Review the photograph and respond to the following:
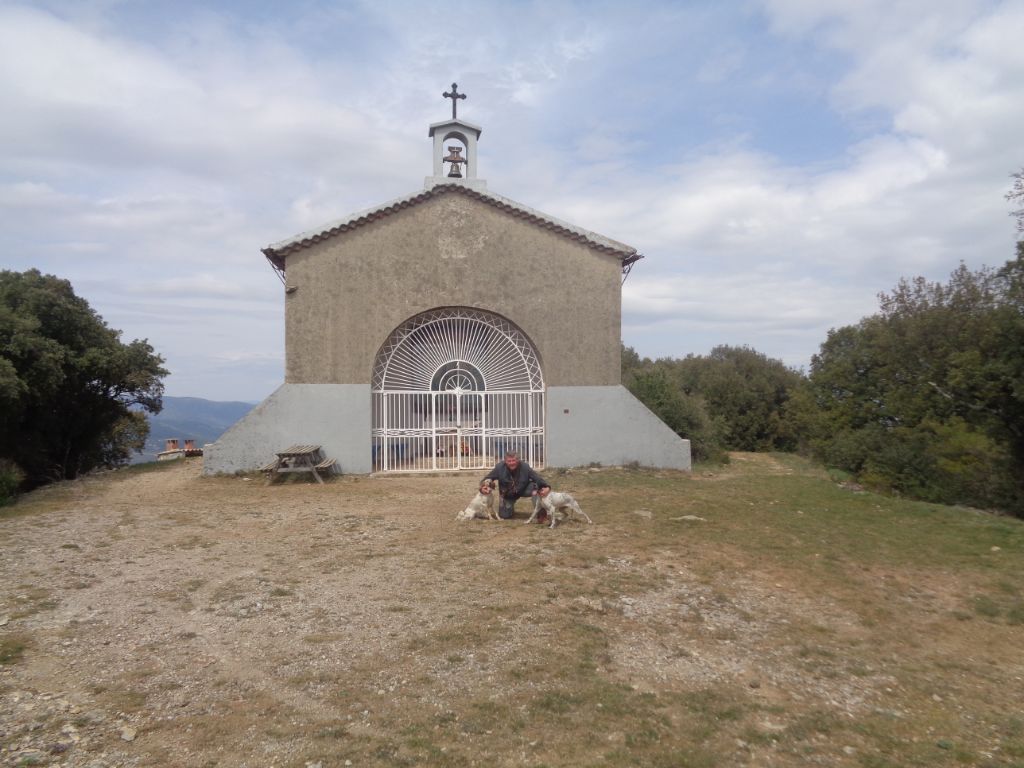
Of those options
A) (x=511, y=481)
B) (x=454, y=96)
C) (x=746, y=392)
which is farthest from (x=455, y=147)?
(x=746, y=392)

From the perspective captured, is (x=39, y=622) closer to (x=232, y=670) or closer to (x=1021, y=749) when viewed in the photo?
(x=232, y=670)

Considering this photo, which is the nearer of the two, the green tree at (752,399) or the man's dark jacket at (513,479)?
the man's dark jacket at (513,479)

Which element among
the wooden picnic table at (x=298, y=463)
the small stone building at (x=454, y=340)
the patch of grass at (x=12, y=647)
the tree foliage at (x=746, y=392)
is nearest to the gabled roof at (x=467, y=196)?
the small stone building at (x=454, y=340)

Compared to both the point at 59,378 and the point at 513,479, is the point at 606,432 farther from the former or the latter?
the point at 59,378

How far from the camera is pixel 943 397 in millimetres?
17438

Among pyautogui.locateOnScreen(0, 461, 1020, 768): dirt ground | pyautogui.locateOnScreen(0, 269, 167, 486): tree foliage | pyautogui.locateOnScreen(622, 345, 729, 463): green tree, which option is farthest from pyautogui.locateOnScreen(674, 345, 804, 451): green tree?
pyautogui.locateOnScreen(0, 461, 1020, 768): dirt ground

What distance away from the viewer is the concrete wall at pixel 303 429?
14.2m

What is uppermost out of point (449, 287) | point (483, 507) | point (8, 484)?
point (449, 287)

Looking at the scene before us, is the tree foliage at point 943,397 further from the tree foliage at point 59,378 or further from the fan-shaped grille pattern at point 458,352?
the tree foliage at point 59,378

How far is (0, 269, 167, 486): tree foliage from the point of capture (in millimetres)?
12898

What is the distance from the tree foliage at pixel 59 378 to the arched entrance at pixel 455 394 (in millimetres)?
6678

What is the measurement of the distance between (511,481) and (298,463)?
5763 mm

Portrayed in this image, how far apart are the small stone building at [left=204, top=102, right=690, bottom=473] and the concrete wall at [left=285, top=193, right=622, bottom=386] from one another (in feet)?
0.08

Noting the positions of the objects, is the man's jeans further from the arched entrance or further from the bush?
the bush
